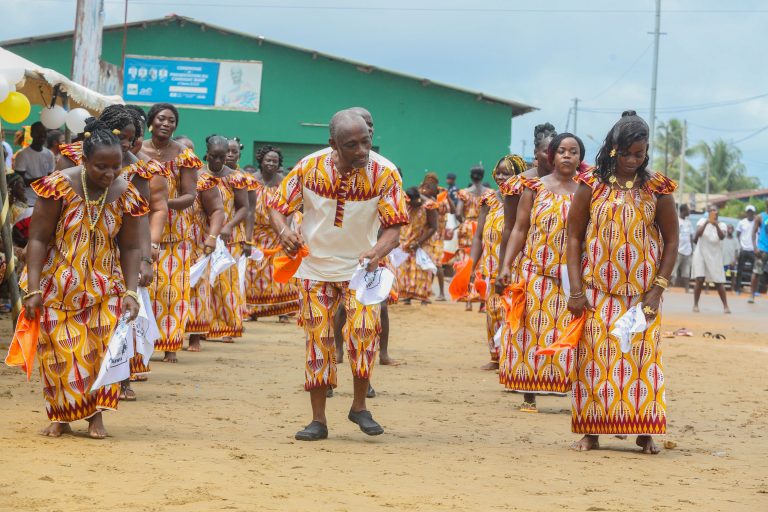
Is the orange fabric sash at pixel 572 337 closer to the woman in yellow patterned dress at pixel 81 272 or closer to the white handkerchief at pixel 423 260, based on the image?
the woman in yellow patterned dress at pixel 81 272

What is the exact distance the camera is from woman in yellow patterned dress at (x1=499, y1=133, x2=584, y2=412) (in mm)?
9008

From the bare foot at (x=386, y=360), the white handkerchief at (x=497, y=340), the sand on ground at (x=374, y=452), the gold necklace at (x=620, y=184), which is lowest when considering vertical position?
the sand on ground at (x=374, y=452)

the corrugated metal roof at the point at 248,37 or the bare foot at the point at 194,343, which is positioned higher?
the corrugated metal roof at the point at 248,37

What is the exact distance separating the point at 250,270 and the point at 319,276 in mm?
7987

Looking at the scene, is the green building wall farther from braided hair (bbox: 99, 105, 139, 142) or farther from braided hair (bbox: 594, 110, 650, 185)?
braided hair (bbox: 594, 110, 650, 185)

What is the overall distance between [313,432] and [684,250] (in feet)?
83.0

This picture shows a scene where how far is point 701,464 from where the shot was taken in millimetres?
7262

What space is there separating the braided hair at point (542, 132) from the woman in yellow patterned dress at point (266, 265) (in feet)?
16.8

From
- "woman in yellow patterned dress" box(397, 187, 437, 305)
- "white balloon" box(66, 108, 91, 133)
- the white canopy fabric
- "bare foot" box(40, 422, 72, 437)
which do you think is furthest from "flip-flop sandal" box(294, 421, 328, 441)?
"woman in yellow patterned dress" box(397, 187, 437, 305)

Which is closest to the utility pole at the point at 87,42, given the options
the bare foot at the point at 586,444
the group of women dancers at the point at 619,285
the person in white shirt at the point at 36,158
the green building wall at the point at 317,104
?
the person in white shirt at the point at 36,158

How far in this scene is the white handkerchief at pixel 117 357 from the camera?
7062 mm

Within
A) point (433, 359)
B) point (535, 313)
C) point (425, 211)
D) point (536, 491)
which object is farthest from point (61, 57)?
point (536, 491)

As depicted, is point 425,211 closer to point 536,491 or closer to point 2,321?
point 2,321

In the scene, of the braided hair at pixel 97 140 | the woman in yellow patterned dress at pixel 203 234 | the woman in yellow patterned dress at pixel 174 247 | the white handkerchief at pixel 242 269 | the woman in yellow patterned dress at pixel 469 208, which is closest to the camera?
the braided hair at pixel 97 140
